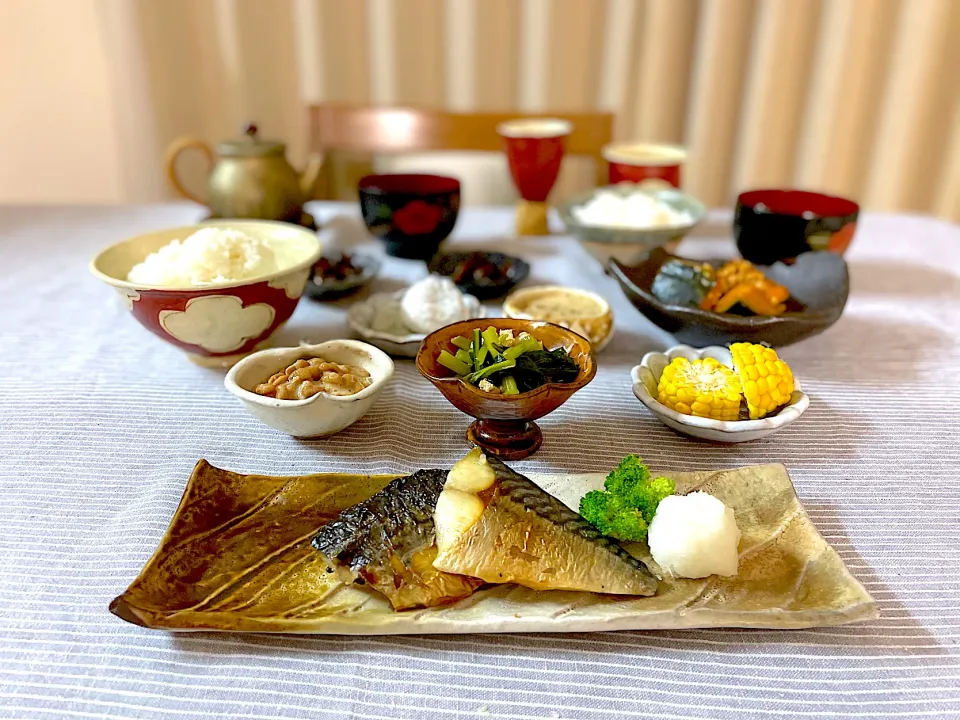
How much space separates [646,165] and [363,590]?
1231 millimetres

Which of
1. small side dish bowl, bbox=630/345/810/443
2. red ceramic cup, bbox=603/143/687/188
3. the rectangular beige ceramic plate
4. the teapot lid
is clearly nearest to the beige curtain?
red ceramic cup, bbox=603/143/687/188

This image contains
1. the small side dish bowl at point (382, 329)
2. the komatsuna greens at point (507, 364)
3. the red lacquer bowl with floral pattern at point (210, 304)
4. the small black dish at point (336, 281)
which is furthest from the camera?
the small black dish at point (336, 281)

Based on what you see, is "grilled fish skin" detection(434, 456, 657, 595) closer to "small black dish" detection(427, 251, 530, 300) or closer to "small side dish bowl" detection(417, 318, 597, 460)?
"small side dish bowl" detection(417, 318, 597, 460)

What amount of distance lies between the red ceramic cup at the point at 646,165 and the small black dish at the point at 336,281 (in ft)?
2.13

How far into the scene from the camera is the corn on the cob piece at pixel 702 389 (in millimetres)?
800

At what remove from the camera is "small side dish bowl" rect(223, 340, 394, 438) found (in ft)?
2.52

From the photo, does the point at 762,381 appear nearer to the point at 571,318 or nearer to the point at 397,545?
the point at 571,318

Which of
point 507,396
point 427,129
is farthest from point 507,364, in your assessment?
point 427,129

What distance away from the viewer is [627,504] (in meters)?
0.64

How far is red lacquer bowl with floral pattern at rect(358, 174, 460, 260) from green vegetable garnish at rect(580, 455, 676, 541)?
811 mm

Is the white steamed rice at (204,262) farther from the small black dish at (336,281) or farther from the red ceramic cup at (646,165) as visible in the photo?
the red ceramic cup at (646,165)

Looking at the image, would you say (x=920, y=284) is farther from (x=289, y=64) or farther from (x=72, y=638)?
(x=289, y=64)

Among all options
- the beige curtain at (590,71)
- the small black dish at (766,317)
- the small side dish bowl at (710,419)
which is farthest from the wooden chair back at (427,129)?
the small side dish bowl at (710,419)

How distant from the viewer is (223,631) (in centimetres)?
56
